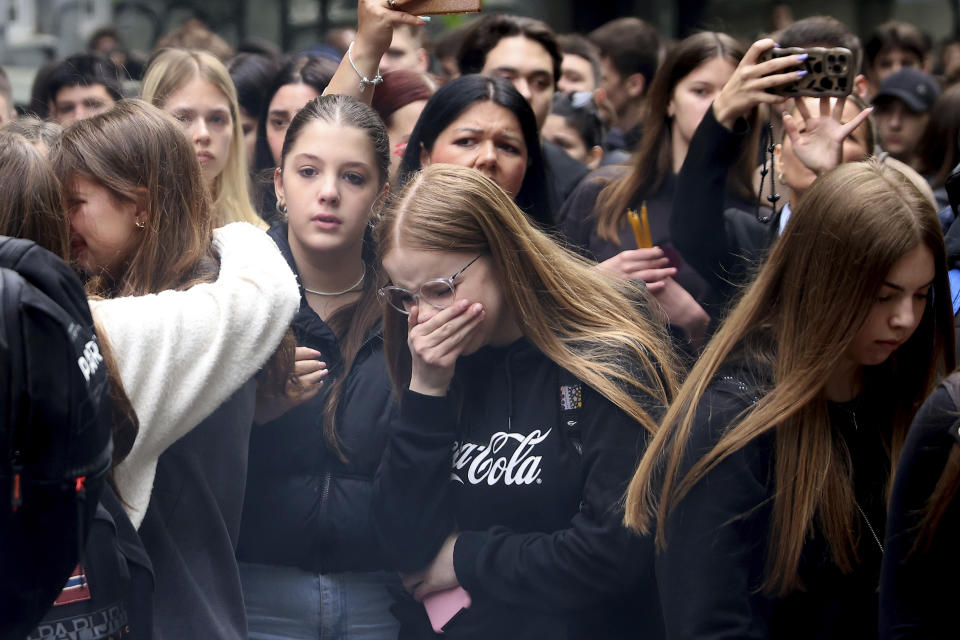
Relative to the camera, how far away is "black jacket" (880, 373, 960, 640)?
1855mm

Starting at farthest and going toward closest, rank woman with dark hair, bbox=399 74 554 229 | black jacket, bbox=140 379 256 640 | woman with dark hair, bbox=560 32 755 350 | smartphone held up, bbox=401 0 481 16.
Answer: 1. woman with dark hair, bbox=560 32 755 350
2. woman with dark hair, bbox=399 74 554 229
3. smartphone held up, bbox=401 0 481 16
4. black jacket, bbox=140 379 256 640

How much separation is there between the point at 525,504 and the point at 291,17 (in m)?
10.9

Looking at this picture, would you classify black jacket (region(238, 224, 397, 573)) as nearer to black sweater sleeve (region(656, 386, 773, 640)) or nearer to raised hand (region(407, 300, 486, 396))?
raised hand (region(407, 300, 486, 396))

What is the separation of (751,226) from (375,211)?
3.91ft

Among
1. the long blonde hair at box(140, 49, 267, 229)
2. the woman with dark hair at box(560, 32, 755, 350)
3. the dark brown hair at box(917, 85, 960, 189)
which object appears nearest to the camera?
the woman with dark hair at box(560, 32, 755, 350)

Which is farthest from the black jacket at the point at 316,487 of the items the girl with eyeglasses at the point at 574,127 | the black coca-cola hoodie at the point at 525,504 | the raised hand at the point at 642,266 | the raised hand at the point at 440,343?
the girl with eyeglasses at the point at 574,127

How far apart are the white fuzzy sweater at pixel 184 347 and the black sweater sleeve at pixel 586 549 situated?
0.69 m

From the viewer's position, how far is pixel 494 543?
8.79 feet

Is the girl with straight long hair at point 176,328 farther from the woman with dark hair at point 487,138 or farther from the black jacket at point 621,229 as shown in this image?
the black jacket at point 621,229

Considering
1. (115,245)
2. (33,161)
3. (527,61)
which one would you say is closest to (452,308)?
(115,245)

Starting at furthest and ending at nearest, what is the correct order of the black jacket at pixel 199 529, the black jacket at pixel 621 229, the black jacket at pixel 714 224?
the black jacket at pixel 621 229
the black jacket at pixel 714 224
the black jacket at pixel 199 529

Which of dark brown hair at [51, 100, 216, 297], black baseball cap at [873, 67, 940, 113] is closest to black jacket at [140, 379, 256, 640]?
dark brown hair at [51, 100, 216, 297]

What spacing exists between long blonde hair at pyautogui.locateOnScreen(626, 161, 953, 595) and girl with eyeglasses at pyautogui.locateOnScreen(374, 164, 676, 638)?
22 centimetres

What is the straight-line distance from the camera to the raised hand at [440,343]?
2.68 meters
